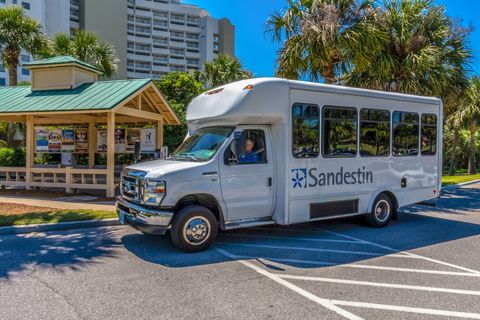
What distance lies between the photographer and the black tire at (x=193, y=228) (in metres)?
6.37

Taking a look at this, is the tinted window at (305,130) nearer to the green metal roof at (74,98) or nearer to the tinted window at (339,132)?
the tinted window at (339,132)

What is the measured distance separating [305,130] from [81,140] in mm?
11605

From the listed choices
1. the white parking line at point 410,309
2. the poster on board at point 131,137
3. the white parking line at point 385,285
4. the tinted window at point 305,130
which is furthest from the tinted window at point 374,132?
the poster on board at point 131,137

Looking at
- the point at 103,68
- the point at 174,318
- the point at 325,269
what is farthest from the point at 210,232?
the point at 103,68

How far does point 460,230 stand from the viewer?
28.8 ft

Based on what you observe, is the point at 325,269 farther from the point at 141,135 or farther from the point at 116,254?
the point at 141,135

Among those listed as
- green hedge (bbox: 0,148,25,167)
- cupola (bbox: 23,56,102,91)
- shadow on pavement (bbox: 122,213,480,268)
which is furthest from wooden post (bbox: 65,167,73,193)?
shadow on pavement (bbox: 122,213,480,268)

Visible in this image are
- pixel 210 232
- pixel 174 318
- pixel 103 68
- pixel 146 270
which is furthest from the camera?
pixel 103 68

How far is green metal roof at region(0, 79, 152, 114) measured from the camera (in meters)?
12.6

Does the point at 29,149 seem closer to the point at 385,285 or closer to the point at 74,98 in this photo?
the point at 74,98

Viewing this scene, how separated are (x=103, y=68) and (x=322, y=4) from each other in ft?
52.9

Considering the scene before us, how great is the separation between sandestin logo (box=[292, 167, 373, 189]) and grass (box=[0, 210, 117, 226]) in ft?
15.4

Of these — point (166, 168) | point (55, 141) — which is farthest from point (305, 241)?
point (55, 141)

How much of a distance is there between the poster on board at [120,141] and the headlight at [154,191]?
9.77 meters
